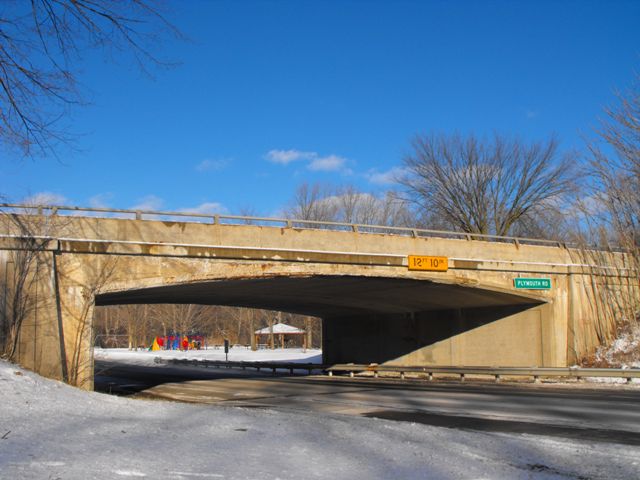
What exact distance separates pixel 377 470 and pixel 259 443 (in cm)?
155

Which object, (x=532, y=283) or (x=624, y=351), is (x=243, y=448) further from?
(x=624, y=351)

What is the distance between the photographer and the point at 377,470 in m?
6.68

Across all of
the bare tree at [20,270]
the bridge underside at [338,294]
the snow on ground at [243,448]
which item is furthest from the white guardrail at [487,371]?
the bare tree at [20,270]

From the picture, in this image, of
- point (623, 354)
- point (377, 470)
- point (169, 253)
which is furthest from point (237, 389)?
point (377, 470)

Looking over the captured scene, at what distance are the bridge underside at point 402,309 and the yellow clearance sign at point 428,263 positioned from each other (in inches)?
30.8

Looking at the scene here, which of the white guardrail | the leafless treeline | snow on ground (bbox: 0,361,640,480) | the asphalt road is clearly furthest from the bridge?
the leafless treeline

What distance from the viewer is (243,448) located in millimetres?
7094

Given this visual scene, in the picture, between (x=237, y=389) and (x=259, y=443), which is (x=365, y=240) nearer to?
(x=237, y=389)

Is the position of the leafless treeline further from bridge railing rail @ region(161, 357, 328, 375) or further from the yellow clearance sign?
the yellow clearance sign

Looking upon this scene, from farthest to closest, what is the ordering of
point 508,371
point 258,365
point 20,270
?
point 258,365 → point 508,371 → point 20,270

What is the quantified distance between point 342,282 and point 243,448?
61.8ft

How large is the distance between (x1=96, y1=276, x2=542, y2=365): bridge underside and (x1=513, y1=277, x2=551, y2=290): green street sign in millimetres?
658

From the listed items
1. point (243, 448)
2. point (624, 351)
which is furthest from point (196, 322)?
point (243, 448)

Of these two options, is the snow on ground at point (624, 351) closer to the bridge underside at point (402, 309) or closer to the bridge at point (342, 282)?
the bridge at point (342, 282)
